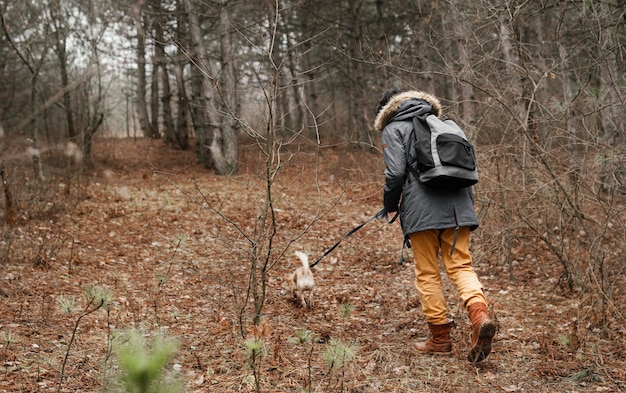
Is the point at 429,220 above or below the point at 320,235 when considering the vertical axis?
above

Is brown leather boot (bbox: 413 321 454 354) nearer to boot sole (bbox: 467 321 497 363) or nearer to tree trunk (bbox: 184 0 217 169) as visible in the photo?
boot sole (bbox: 467 321 497 363)

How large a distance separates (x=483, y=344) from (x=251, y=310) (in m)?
2.48

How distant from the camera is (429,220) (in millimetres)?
4121

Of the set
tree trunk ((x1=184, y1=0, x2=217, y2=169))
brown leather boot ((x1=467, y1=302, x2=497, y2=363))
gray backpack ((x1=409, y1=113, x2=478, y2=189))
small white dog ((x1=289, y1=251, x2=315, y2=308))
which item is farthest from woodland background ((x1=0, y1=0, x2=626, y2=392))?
tree trunk ((x1=184, y1=0, x2=217, y2=169))

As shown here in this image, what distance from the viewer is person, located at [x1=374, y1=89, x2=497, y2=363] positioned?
163 inches

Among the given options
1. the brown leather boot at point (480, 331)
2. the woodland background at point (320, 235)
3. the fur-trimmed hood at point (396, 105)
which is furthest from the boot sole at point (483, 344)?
the fur-trimmed hood at point (396, 105)

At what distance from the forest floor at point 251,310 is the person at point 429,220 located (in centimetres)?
38

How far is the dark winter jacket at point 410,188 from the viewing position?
4145 mm

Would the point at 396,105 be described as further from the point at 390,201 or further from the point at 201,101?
the point at 201,101

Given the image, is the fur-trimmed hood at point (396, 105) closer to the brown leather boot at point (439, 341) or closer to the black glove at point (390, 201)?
the black glove at point (390, 201)

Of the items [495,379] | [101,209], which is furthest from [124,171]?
[495,379]

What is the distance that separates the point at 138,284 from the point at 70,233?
2.50 meters

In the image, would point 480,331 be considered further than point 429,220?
No

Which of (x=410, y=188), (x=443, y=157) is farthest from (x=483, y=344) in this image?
(x=443, y=157)
